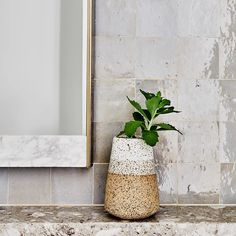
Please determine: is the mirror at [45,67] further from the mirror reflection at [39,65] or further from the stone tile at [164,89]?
the stone tile at [164,89]

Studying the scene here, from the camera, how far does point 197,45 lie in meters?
1.10

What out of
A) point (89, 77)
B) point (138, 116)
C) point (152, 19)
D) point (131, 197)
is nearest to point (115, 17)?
point (152, 19)

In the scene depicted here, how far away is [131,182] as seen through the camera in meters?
0.89

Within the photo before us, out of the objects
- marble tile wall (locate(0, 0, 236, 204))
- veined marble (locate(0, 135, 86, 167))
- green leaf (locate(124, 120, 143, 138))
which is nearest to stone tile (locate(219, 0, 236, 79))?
marble tile wall (locate(0, 0, 236, 204))

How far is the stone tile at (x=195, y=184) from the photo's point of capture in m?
1.08

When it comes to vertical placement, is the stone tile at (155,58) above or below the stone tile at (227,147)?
above

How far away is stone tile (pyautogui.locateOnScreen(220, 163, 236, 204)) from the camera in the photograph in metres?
1.08

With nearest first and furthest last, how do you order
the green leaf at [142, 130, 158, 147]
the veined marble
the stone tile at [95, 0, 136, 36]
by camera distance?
the green leaf at [142, 130, 158, 147] < the veined marble < the stone tile at [95, 0, 136, 36]

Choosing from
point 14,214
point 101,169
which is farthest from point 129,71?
point 14,214

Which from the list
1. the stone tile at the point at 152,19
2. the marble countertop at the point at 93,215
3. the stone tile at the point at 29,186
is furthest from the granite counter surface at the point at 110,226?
the stone tile at the point at 152,19

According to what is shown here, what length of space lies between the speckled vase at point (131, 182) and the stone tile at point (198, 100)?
229 mm

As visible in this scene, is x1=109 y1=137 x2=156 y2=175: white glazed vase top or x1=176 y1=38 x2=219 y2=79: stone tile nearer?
x1=109 y1=137 x2=156 y2=175: white glazed vase top

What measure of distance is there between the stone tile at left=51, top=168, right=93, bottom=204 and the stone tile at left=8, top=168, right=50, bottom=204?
24 mm

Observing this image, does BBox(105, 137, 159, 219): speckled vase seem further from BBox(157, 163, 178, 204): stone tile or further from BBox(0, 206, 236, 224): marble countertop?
BBox(157, 163, 178, 204): stone tile
